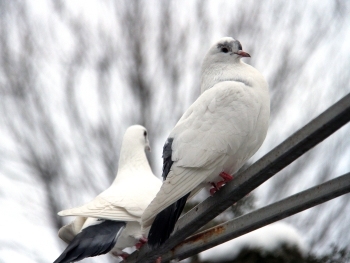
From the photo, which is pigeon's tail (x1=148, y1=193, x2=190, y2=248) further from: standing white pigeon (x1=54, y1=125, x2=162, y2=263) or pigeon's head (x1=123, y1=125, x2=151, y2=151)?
pigeon's head (x1=123, y1=125, x2=151, y2=151)

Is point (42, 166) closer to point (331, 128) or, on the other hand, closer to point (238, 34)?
point (238, 34)

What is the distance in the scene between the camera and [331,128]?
240 cm

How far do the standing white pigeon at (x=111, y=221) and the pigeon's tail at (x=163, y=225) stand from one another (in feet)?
3.16

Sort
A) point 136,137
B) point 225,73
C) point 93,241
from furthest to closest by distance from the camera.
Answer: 1. point 136,137
2. point 93,241
3. point 225,73

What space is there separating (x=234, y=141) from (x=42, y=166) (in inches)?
181

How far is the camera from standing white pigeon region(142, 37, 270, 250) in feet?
11.7

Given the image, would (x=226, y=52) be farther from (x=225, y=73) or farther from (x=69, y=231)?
(x=69, y=231)

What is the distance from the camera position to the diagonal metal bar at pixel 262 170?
2375mm

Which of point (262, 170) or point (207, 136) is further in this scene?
point (207, 136)

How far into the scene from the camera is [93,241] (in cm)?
443

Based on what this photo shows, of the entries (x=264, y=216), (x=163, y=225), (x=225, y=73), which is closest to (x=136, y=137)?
(x=225, y=73)

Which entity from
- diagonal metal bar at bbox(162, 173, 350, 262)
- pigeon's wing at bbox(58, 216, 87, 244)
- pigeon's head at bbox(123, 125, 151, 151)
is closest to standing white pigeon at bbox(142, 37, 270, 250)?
diagonal metal bar at bbox(162, 173, 350, 262)

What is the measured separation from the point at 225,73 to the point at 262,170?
1.64 meters

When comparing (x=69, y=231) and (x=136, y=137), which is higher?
(x=136, y=137)
